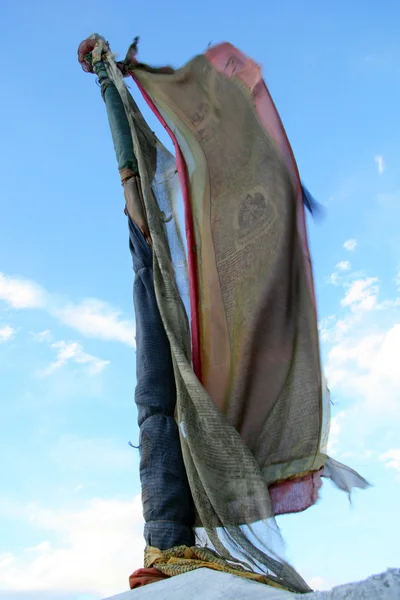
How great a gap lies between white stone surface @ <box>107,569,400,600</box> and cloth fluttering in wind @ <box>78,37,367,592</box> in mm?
253

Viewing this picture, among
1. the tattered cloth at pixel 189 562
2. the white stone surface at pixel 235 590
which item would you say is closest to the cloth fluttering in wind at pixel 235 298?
the tattered cloth at pixel 189 562

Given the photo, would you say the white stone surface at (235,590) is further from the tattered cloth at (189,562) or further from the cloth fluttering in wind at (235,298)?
the cloth fluttering in wind at (235,298)

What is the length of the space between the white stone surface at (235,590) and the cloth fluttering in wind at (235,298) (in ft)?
0.83

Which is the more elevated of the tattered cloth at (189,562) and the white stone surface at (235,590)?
the tattered cloth at (189,562)

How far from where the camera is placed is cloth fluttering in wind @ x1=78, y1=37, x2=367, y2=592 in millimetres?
2299

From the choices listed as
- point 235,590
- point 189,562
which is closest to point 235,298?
point 189,562

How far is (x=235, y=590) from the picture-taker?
5.37ft

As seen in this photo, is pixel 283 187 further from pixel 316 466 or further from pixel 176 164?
pixel 316 466

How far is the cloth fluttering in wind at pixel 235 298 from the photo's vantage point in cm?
230

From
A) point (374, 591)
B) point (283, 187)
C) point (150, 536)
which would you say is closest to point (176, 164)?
point (283, 187)

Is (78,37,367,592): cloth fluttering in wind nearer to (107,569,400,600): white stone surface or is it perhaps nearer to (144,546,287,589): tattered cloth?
(144,546,287,589): tattered cloth

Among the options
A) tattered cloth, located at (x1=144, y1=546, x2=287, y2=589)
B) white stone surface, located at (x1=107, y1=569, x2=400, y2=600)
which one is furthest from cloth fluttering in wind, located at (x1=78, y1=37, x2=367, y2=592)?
white stone surface, located at (x1=107, y1=569, x2=400, y2=600)

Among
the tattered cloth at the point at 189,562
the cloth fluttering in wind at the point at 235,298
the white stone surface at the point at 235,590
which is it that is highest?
the cloth fluttering in wind at the point at 235,298

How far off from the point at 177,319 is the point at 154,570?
1.15 meters
